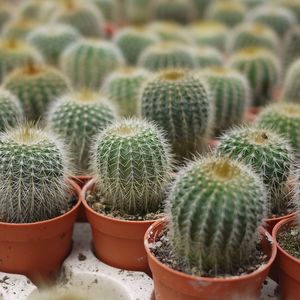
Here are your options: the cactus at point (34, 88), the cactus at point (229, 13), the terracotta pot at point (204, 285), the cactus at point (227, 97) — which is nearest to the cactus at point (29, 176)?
the terracotta pot at point (204, 285)

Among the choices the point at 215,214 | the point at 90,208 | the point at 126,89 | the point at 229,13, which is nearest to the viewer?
the point at 215,214

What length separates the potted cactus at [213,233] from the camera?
5.33 ft

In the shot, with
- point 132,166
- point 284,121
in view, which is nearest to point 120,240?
point 132,166

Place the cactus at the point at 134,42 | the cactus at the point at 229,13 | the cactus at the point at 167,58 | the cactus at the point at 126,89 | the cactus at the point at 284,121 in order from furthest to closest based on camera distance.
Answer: the cactus at the point at 229,13 → the cactus at the point at 134,42 → the cactus at the point at 167,58 → the cactus at the point at 126,89 → the cactus at the point at 284,121

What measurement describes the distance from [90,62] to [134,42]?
0.59 m

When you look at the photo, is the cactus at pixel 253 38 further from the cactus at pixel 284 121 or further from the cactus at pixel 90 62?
the cactus at pixel 284 121

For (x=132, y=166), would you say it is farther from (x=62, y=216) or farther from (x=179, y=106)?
(x=179, y=106)

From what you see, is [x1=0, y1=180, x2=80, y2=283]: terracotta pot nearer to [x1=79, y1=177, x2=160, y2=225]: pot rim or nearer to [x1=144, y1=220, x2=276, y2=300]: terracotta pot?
[x1=79, y1=177, x2=160, y2=225]: pot rim

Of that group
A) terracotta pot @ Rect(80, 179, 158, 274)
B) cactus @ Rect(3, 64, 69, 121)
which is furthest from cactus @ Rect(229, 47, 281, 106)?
terracotta pot @ Rect(80, 179, 158, 274)

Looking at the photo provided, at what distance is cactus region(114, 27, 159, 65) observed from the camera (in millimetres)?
3943

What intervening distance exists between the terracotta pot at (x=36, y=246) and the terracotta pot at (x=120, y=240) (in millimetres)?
110

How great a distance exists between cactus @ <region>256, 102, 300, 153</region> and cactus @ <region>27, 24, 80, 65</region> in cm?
173

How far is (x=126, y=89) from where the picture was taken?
9.70 feet

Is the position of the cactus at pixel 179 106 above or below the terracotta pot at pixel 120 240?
Answer: above
